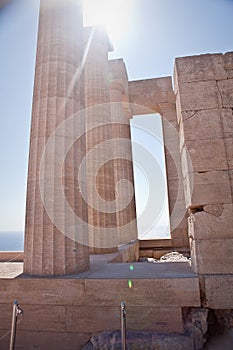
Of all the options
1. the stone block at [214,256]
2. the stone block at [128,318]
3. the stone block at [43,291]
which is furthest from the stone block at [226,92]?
the stone block at [43,291]

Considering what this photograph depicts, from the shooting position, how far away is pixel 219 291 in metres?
5.20

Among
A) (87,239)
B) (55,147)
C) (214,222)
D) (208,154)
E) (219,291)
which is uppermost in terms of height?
(55,147)

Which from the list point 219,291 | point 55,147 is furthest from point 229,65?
point 219,291

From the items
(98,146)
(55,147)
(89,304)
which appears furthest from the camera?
(98,146)

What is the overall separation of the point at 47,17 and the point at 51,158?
461 cm

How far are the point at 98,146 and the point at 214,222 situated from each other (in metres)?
7.37

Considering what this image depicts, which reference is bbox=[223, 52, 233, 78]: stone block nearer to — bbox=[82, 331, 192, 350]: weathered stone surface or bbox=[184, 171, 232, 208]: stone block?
bbox=[184, 171, 232, 208]: stone block

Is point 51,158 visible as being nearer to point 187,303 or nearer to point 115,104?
point 187,303

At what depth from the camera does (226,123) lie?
19.8 ft

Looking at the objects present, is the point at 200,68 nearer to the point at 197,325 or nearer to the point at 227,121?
the point at 227,121

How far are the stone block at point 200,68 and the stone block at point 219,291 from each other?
478 centimetres

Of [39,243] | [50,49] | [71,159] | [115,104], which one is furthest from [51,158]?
[115,104]

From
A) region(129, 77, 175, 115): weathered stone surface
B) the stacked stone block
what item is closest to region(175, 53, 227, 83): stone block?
Answer: the stacked stone block

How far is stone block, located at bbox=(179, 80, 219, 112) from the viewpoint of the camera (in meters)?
6.19
